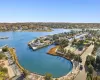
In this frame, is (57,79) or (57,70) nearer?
(57,79)

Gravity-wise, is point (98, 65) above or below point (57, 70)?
above

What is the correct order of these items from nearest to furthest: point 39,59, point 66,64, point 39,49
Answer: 1. point 66,64
2. point 39,59
3. point 39,49

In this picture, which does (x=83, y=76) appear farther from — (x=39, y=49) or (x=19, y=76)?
(x=39, y=49)

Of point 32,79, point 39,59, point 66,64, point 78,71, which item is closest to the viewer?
point 32,79

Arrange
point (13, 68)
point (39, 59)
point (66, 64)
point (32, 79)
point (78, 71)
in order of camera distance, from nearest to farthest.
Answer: point (32, 79) < point (78, 71) < point (13, 68) < point (66, 64) < point (39, 59)

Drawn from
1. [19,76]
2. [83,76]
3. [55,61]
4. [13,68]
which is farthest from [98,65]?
[13,68]

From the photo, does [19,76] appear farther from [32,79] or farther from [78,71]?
[78,71]

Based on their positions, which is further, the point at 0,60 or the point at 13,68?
the point at 0,60

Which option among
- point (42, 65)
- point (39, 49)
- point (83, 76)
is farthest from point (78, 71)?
point (39, 49)

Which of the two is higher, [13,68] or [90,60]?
[90,60]
